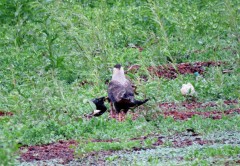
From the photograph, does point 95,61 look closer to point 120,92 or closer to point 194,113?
point 120,92

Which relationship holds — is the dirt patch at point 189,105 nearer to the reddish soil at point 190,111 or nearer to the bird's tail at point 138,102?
the reddish soil at point 190,111

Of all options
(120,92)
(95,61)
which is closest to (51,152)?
(120,92)

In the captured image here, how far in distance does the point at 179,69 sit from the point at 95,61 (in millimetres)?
1754

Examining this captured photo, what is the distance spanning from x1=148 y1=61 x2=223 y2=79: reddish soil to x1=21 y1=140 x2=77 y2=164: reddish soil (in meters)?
4.91

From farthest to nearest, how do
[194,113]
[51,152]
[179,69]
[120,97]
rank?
[179,69], [194,113], [120,97], [51,152]

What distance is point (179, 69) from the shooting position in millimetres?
15703

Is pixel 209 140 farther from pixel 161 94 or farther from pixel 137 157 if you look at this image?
pixel 161 94

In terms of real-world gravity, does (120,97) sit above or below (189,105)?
above

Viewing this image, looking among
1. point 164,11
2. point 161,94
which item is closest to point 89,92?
point 161,94

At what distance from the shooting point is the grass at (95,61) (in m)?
11.0

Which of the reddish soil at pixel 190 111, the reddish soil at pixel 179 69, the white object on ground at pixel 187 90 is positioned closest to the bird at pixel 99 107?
the reddish soil at pixel 190 111

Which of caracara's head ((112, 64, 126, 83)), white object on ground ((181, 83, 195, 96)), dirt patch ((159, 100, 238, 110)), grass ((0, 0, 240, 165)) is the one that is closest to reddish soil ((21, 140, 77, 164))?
grass ((0, 0, 240, 165))

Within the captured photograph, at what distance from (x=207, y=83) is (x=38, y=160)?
4.91 metres

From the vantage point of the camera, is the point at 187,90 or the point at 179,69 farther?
the point at 179,69
